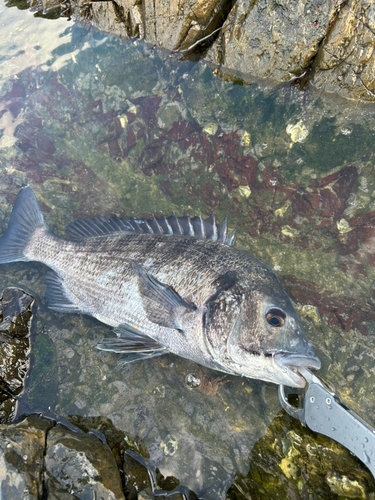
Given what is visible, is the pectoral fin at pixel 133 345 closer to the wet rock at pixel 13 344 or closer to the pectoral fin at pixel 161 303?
the pectoral fin at pixel 161 303

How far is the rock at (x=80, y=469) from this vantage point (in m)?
2.13

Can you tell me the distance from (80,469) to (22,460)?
1.39ft

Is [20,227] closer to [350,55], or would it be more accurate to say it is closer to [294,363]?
[294,363]

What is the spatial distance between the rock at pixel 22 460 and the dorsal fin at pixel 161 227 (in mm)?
2100

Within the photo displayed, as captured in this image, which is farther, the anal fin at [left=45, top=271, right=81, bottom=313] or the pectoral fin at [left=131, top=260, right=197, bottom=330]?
the anal fin at [left=45, top=271, right=81, bottom=313]

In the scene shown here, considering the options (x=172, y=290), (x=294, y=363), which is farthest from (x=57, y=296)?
(x=294, y=363)

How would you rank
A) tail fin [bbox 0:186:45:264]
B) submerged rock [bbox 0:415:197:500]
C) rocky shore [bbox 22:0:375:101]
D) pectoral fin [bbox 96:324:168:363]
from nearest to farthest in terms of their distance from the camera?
submerged rock [bbox 0:415:197:500] < pectoral fin [bbox 96:324:168:363] < rocky shore [bbox 22:0:375:101] < tail fin [bbox 0:186:45:264]

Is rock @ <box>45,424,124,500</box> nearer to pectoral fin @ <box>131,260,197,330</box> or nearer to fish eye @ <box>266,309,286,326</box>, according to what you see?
pectoral fin @ <box>131,260,197,330</box>

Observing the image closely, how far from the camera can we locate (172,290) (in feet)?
8.93

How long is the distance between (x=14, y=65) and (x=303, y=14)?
454 centimetres

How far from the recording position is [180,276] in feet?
9.22

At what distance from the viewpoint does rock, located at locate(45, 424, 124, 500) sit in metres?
2.13

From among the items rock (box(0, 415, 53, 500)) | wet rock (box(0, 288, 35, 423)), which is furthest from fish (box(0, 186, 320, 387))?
rock (box(0, 415, 53, 500))

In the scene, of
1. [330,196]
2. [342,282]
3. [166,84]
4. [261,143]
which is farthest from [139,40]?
[342,282]
